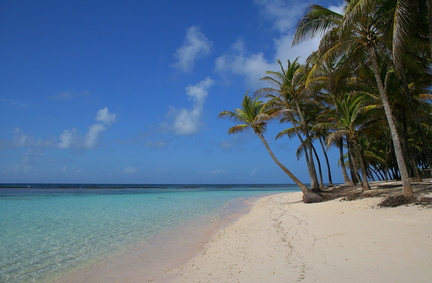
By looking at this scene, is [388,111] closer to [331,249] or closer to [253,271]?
[331,249]

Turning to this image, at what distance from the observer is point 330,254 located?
16.1 ft

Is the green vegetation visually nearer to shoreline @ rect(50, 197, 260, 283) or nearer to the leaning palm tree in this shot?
the leaning palm tree

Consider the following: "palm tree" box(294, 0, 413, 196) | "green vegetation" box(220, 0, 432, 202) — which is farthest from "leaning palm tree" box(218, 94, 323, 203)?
"palm tree" box(294, 0, 413, 196)

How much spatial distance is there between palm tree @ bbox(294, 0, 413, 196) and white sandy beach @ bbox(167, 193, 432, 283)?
3.06 m

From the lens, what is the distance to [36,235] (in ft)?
29.8

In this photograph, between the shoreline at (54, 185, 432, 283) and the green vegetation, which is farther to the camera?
the green vegetation

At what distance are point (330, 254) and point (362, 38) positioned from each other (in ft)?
31.2

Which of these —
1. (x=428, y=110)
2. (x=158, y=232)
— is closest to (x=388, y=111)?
(x=158, y=232)

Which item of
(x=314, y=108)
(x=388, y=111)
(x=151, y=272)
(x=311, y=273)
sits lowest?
(x=151, y=272)

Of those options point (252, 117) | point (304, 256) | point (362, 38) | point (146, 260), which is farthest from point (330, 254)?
point (252, 117)

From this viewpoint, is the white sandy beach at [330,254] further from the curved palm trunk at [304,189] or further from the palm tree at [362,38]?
the curved palm trunk at [304,189]

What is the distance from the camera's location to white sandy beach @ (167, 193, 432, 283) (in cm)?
395

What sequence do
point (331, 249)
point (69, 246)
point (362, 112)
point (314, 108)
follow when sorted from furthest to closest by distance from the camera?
point (314, 108), point (362, 112), point (69, 246), point (331, 249)

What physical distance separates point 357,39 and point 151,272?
37.4 ft
